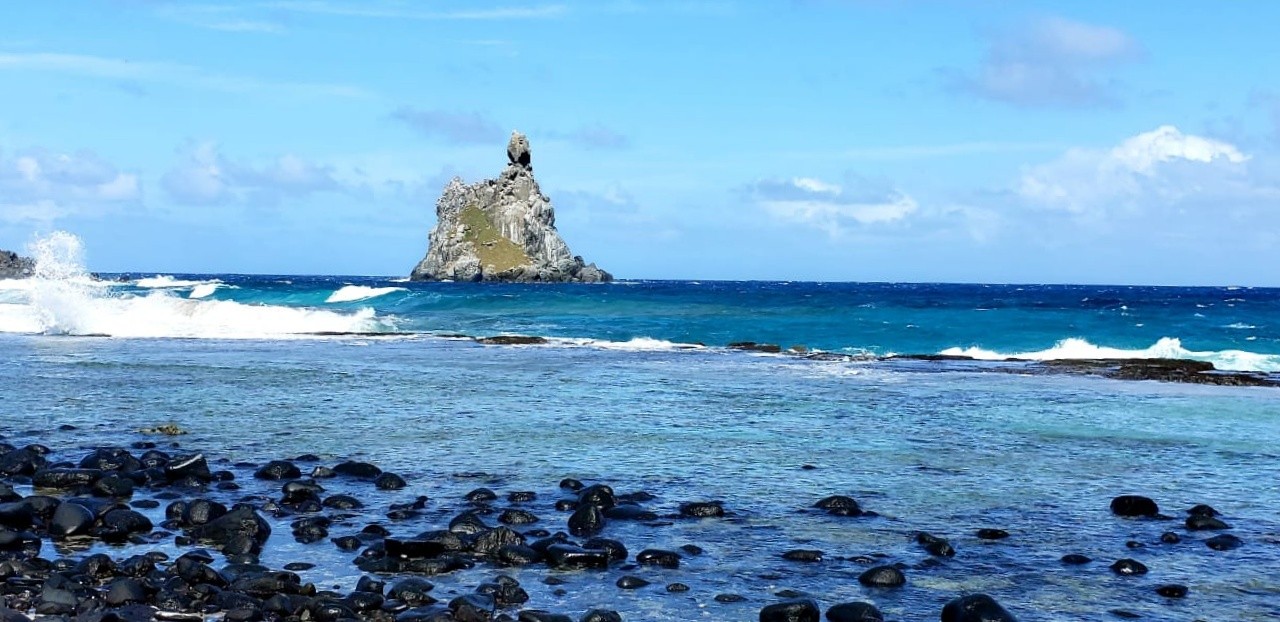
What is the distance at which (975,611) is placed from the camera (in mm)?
9328

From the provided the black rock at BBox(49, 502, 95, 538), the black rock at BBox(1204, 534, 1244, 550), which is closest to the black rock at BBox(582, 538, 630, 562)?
the black rock at BBox(49, 502, 95, 538)

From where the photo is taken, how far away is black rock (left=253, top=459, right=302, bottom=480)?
1559 cm

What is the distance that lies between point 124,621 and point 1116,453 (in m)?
16.0

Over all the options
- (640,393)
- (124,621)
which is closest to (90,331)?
(640,393)

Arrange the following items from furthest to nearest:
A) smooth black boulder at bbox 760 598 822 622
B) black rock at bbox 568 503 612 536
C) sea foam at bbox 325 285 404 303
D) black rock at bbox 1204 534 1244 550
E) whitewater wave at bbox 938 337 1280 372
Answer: sea foam at bbox 325 285 404 303
whitewater wave at bbox 938 337 1280 372
black rock at bbox 568 503 612 536
black rock at bbox 1204 534 1244 550
smooth black boulder at bbox 760 598 822 622

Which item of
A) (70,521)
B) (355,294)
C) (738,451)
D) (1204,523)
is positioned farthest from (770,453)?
(355,294)

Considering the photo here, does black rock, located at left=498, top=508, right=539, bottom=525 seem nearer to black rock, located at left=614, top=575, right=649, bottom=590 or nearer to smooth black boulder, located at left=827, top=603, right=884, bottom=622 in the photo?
black rock, located at left=614, top=575, right=649, bottom=590

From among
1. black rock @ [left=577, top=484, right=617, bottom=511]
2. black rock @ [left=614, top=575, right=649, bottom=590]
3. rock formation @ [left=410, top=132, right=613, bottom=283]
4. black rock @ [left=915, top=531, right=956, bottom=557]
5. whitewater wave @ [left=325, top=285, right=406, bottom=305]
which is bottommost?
black rock @ [left=614, top=575, right=649, bottom=590]

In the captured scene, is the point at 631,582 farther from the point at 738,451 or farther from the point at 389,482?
the point at 738,451

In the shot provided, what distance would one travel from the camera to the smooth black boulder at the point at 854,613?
945 cm

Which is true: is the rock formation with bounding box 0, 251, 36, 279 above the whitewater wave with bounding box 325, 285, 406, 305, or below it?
above

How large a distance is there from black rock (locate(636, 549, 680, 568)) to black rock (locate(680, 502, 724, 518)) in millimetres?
2021

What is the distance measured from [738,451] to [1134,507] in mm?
6529

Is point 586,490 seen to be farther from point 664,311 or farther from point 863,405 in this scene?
point 664,311
